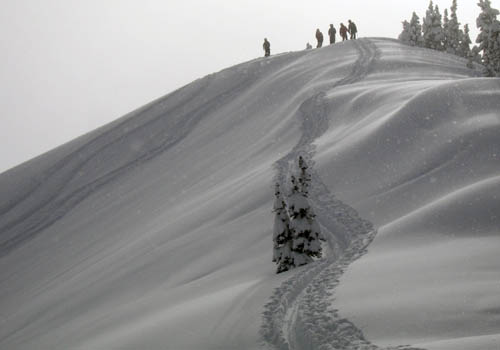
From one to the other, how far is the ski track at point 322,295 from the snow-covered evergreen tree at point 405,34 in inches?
1473

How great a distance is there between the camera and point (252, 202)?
23.3 m

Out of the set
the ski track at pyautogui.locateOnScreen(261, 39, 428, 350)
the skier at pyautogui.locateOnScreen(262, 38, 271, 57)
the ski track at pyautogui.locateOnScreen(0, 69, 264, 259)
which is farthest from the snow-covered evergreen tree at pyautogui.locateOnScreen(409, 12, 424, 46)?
the ski track at pyautogui.locateOnScreen(261, 39, 428, 350)

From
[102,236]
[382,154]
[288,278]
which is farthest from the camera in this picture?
[102,236]

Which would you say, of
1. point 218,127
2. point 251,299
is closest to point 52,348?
point 251,299

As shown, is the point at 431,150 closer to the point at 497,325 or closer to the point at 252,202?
the point at 252,202

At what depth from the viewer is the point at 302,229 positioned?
16000 millimetres

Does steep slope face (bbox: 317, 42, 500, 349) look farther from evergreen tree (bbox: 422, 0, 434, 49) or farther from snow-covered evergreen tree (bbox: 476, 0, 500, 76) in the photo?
evergreen tree (bbox: 422, 0, 434, 49)

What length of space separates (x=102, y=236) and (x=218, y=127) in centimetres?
1395

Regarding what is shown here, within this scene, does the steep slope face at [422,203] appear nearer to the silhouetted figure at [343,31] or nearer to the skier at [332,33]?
the skier at [332,33]

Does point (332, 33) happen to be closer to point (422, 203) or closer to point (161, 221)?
point (161, 221)

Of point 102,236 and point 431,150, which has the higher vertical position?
point 431,150

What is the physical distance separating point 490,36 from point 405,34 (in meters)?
19.5

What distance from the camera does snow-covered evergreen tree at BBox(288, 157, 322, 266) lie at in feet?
52.1

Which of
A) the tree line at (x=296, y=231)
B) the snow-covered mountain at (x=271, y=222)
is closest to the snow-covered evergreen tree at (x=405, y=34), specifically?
the snow-covered mountain at (x=271, y=222)
